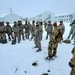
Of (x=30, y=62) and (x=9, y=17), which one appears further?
(x=9, y=17)

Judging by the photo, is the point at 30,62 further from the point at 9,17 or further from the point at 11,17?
the point at 11,17

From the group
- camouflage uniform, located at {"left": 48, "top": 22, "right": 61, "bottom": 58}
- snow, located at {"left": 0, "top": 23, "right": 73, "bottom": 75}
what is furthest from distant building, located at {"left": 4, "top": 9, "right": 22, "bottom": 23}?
camouflage uniform, located at {"left": 48, "top": 22, "right": 61, "bottom": 58}

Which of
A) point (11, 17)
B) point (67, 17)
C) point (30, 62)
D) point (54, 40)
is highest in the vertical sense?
Result: point (11, 17)

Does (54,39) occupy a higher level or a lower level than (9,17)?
lower

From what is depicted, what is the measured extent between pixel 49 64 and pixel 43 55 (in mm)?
1416

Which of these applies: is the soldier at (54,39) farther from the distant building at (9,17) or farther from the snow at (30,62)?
the distant building at (9,17)

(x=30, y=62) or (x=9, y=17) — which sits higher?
(x=9, y=17)

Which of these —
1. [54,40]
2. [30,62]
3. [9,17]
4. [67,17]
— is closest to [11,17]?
[9,17]

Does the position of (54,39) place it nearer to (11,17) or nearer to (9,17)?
(9,17)

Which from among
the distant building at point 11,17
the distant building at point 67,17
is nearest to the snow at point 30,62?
the distant building at point 11,17

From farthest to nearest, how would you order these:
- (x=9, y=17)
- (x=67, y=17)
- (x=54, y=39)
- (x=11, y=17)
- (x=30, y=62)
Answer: (x=67, y=17) → (x=11, y=17) → (x=9, y=17) → (x=30, y=62) → (x=54, y=39)

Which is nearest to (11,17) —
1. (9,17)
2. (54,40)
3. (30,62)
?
(9,17)

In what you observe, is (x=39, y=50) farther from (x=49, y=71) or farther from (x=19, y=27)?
(x=19, y=27)

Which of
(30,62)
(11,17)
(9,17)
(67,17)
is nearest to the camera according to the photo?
(30,62)
